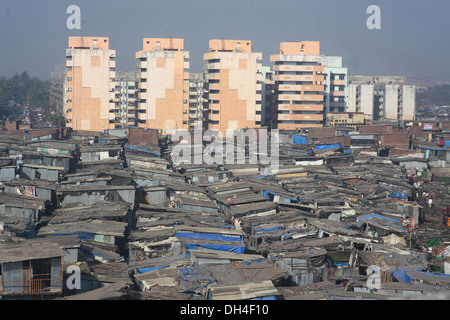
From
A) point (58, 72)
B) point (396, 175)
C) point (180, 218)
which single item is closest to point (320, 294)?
point (180, 218)

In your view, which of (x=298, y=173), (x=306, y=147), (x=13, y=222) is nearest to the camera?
(x=13, y=222)


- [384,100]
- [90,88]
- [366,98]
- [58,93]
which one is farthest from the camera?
[58,93]

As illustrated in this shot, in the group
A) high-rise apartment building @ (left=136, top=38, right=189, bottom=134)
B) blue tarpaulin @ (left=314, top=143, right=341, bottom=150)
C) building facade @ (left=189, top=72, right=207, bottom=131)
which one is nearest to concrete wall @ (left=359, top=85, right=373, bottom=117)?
building facade @ (left=189, top=72, right=207, bottom=131)

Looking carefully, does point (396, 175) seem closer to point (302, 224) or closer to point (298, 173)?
point (298, 173)

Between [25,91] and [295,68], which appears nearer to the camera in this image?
[295,68]

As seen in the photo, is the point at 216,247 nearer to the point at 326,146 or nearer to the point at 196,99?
the point at 326,146

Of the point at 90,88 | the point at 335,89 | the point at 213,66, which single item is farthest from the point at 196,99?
the point at 90,88
